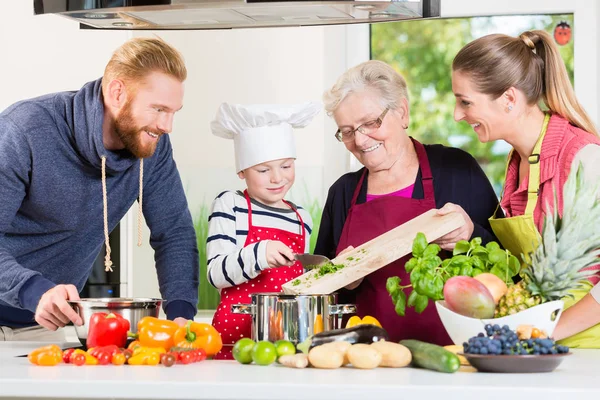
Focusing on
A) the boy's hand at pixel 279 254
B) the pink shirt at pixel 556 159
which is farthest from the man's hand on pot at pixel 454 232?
the boy's hand at pixel 279 254

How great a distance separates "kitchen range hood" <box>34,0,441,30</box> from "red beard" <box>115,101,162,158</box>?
25cm

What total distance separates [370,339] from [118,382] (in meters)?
0.55

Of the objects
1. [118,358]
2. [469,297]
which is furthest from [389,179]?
[118,358]

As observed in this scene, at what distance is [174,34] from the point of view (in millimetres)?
4039

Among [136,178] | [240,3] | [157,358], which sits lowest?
[157,358]

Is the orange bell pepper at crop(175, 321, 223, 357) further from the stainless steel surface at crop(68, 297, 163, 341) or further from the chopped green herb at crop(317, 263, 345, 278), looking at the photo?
the chopped green herb at crop(317, 263, 345, 278)

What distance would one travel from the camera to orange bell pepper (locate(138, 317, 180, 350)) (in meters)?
1.84

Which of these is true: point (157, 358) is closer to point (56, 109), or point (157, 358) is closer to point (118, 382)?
point (118, 382)

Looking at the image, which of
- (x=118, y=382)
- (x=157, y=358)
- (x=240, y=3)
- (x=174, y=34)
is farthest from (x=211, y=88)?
(x=118, y=382)

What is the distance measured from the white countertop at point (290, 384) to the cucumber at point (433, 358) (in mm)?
15

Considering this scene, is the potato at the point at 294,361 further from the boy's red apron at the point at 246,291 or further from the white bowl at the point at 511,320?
the boy's red apron at the point at 246,291

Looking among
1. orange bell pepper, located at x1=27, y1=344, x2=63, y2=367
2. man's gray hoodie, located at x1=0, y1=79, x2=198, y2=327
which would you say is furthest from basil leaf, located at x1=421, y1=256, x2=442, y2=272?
man's gray hoodie, located at x1=0, y1=79, x2=198, y2=327

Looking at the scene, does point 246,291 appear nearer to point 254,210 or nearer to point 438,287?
point 254,210

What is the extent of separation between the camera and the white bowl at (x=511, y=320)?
167cm
